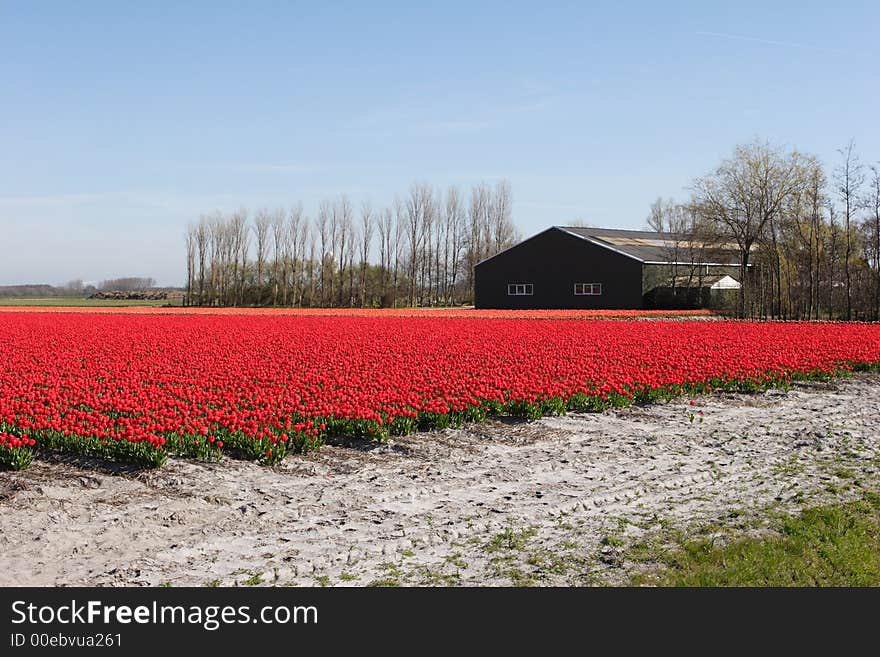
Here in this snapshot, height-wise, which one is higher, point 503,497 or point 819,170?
point 819,170

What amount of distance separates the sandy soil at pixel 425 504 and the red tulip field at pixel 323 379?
47cm

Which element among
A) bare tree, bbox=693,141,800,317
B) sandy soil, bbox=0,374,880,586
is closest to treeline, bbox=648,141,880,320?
bare tree, bbox=693,141,800,317

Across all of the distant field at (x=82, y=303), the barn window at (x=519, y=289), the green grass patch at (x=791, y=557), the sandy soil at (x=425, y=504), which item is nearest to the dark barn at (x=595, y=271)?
the barn window at (x=519, y=289)

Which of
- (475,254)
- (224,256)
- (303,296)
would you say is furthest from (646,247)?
(224,256)

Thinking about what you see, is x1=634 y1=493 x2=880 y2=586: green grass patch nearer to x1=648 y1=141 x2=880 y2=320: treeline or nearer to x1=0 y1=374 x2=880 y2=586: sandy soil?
x1=0 y1=374 x2=880 y2=586: sandy soil

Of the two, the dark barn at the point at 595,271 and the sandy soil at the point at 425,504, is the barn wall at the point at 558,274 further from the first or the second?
the sandy soil at the point at 425,504

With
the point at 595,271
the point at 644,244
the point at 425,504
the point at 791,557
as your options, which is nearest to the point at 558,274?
the point at 595,271

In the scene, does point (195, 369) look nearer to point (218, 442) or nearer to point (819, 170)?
point (218, 442)

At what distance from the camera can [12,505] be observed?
23.3ft

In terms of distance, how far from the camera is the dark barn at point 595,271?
55.3 metres

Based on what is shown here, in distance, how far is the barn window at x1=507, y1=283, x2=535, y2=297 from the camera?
61.1 m

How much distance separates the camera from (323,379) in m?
13.8

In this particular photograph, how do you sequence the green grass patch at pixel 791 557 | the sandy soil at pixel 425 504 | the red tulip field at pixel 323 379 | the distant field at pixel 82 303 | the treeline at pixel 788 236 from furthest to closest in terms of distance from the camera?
the distant field at pixel 82 303, the treeline at pixel 788 236, the red tulip field at pixel 323 379, the sandy soil at pixel 425 504, the green grass patch at pixel 791 557

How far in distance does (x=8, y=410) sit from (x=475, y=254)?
3069 inches
